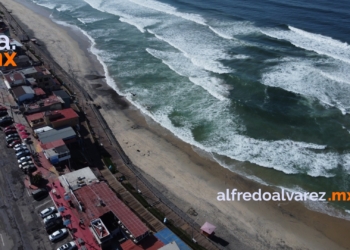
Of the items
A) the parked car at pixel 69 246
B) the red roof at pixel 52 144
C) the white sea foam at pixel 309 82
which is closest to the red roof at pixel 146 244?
the parked car at pixel 69 246

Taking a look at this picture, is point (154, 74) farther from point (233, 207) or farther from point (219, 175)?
point (233, 207)

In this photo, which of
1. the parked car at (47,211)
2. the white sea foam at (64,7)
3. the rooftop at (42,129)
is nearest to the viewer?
the parked car at (47,211)

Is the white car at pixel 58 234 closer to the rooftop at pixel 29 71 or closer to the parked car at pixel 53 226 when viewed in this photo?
the parked car at pixel 53 226

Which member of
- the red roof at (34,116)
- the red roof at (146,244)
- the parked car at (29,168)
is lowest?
the red roof at (146,244)

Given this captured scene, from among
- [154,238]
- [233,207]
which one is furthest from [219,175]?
[154,238]

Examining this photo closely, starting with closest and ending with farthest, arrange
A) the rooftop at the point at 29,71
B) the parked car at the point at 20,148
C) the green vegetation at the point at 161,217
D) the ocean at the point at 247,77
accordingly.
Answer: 1. the green vegetation at the point at 161,217
2. the parked car at the point at 20,148
3. the ocean at the point at 247,77
4. the rooftop at the point at 29,71

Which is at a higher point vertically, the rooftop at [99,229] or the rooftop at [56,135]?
the rooftop at [56,135]
